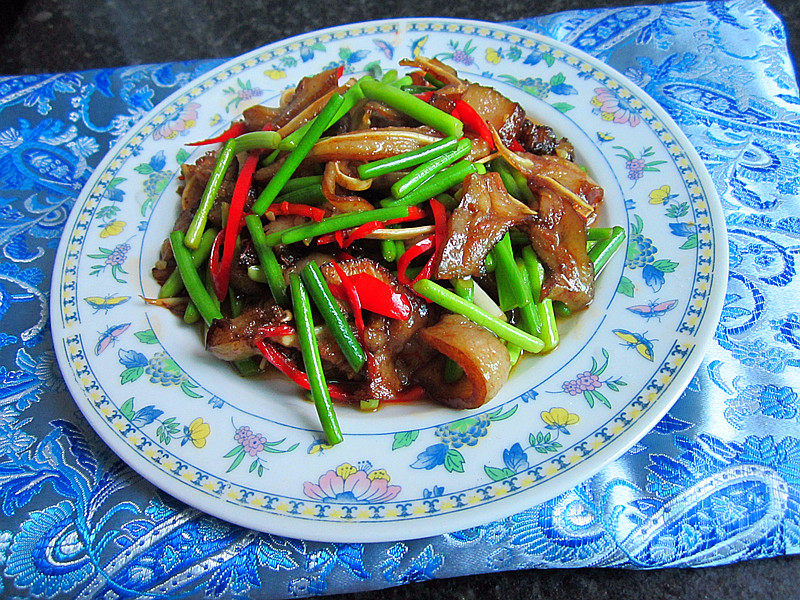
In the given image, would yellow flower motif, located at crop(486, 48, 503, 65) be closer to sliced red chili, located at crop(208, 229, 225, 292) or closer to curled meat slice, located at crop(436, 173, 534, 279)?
curled meat slice, located at crop(436, 173, 534, 279)

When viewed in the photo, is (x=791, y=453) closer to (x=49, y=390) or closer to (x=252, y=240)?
(x=252, y=240)

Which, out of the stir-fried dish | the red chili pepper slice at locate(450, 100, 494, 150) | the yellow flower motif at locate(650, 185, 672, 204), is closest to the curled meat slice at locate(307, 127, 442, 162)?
the stir-fried dish

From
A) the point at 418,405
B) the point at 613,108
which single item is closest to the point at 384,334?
the point at 418,405

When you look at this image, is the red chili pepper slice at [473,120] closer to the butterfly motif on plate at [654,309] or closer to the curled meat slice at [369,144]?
the curled meat slice at [369,144]

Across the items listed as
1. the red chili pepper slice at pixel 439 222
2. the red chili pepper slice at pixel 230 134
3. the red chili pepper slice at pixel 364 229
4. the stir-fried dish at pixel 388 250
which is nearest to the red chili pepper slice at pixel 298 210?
the stir-fried dish at pixel 388 250

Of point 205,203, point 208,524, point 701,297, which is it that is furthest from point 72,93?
point 701,297
